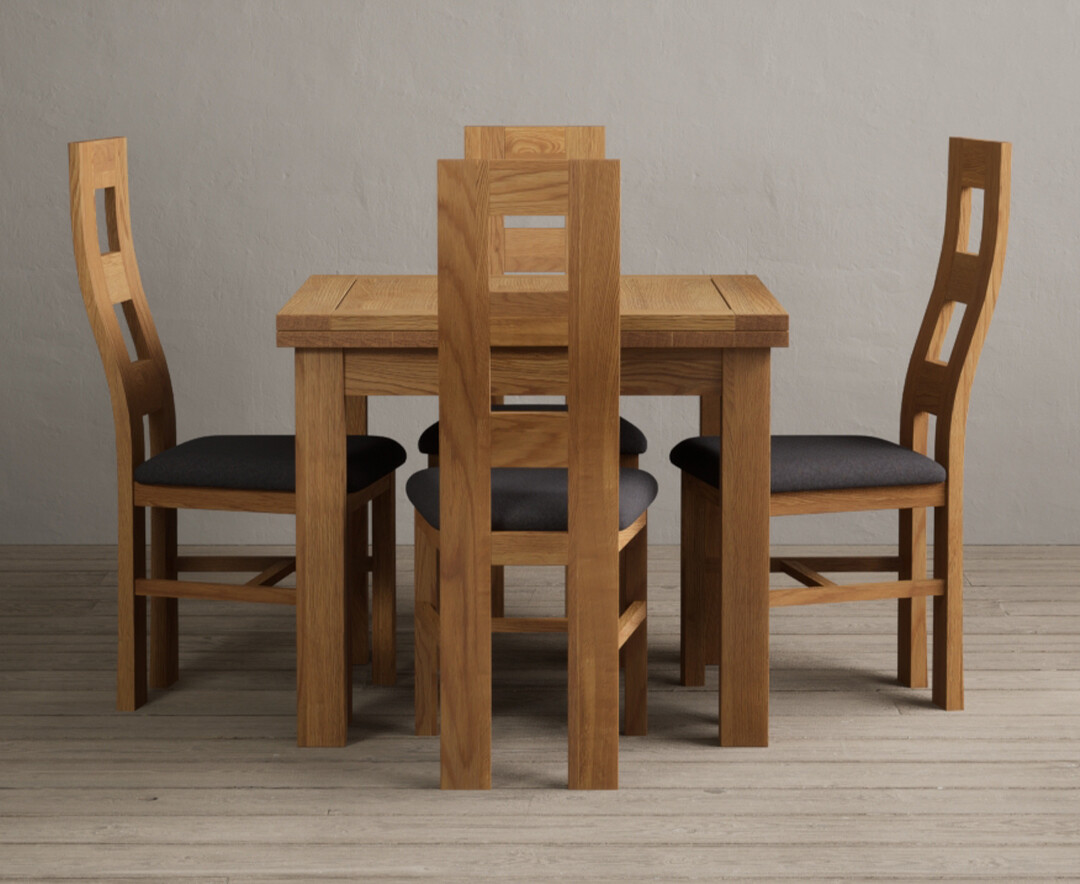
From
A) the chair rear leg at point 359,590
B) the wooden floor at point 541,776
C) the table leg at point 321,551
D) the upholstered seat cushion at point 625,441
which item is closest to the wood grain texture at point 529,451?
the wooden floor at point 541,776

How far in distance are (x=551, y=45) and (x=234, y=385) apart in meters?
1.26

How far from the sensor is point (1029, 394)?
416cm

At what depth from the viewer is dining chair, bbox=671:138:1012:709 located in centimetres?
275

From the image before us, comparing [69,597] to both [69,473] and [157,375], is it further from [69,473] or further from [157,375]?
[157,375]

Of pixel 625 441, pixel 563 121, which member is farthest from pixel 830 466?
pixel 563 121

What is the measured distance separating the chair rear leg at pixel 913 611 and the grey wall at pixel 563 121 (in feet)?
3.78

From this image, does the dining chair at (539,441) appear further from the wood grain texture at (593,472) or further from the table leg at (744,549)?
the table leg at (744,549)

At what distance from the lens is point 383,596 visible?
10.0ft

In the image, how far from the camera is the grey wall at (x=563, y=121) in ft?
13.1

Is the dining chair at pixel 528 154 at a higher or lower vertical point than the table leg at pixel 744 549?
higher

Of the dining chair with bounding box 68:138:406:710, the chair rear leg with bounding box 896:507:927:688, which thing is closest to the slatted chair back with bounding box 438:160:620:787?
the dining chair with bounding box 68:138:406:710

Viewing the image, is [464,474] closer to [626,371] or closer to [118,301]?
[626,371]

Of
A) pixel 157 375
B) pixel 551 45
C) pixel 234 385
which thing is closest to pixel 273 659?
pixel 157 375

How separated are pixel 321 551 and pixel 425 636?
0.79ft
